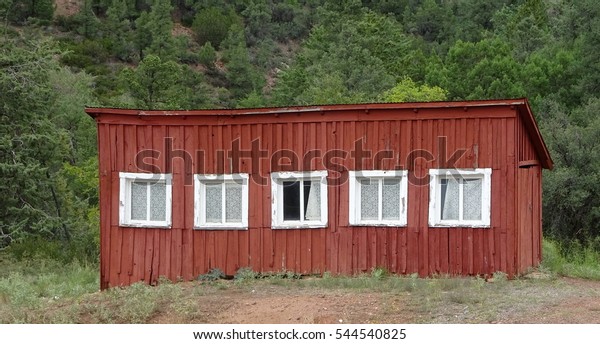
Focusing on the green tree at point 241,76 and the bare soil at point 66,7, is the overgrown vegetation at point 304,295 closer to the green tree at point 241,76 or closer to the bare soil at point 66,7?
the green tree at point 241,76

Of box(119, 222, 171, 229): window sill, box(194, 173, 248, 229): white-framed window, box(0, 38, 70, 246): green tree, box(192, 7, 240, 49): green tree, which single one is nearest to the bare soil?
box(192, 7, 240, 49): green tree

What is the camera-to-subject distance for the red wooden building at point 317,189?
1802 cm

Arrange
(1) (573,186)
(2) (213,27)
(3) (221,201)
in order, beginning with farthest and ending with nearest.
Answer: (2) (213,27), (1) (573,186), (3) (221,201)

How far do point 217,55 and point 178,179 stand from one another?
248 ft

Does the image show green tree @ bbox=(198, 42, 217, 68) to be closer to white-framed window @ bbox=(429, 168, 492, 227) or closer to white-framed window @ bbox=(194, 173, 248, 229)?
white-framed window @ bbox=(194, 173, 248, 229)

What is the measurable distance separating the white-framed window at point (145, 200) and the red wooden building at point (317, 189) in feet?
0.08

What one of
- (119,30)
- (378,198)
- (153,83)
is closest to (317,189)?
(378,198)

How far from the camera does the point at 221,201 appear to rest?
18.9 meters

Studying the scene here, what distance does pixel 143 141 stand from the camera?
62.3 feet

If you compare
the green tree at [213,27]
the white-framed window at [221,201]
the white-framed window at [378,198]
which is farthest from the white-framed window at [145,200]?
the green tree at [213,27]

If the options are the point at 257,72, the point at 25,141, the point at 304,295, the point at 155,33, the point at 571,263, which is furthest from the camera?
the point at 155,33

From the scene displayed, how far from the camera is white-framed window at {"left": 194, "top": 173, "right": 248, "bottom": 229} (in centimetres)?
1880

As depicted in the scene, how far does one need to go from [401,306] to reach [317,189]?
429cm

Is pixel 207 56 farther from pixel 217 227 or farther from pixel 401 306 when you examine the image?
pixel 401 306
